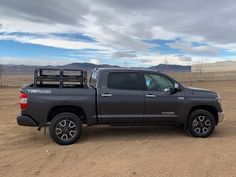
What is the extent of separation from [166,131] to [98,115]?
2.33 m

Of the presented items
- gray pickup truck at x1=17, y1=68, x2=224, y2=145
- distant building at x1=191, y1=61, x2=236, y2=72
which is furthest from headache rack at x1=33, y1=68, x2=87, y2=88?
distant building at x1=191, y1=61, x2=236, y2=72

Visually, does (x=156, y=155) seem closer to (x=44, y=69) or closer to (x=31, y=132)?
(x=44, y=69)

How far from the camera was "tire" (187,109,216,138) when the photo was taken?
984 centimetres

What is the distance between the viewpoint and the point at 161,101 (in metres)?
9.68

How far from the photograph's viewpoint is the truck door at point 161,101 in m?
9.65

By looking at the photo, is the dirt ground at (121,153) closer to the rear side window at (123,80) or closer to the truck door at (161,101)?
the truck door at (161,101)

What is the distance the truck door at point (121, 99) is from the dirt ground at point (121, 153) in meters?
0.57

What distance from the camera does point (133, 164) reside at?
7258 mm

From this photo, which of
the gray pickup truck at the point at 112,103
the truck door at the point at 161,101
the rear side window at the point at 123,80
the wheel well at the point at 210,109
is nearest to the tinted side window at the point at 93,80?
the gray pickup truck at the point at 112,103

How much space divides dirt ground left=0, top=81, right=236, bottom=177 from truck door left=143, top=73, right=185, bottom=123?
53 centimetres

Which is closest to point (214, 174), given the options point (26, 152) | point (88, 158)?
point (88, 158)

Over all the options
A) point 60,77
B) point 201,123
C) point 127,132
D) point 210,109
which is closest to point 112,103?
point 60,77

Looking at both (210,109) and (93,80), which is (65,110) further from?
(210,109)

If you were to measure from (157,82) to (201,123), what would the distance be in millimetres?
1539
